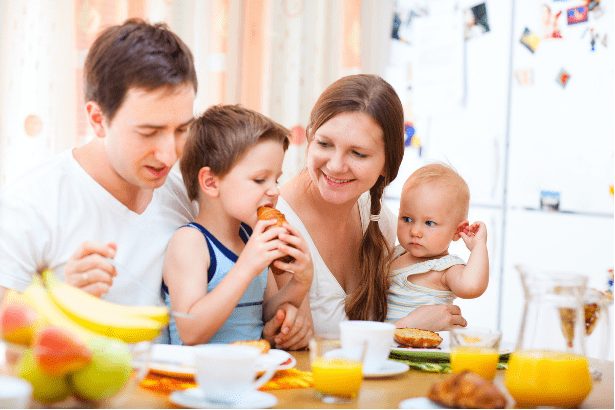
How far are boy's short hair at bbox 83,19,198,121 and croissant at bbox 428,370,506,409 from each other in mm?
773

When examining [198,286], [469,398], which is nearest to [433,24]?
[198,286]

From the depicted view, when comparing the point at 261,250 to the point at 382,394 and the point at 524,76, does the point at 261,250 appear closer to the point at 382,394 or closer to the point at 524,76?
the point at 382,394

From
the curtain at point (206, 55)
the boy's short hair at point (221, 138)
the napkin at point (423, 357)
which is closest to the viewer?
the napkin at point (423, 357)

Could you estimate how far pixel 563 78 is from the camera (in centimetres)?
365

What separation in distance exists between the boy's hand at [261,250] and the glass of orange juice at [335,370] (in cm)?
33

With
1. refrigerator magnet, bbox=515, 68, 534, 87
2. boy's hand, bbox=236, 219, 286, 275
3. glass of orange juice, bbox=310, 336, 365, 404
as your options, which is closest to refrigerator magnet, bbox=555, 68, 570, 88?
refrigerator magnet, bbox=515, 68, 534, 87

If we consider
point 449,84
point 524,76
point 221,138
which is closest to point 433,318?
point 221,138

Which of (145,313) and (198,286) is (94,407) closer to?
(145,313)

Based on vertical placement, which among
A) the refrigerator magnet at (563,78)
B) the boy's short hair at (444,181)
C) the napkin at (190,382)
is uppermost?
Result: the refrigerator magnet at (563,78)

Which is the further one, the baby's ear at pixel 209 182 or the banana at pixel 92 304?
the baby's ear at pixel 209 182

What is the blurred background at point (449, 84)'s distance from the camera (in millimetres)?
3090

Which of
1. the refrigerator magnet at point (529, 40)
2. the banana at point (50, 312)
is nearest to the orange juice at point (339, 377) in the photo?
the banana at point (50, 312)

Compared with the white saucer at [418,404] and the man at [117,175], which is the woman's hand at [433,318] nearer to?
the man at [117,175]

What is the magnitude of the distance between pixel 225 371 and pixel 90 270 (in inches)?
11.5
